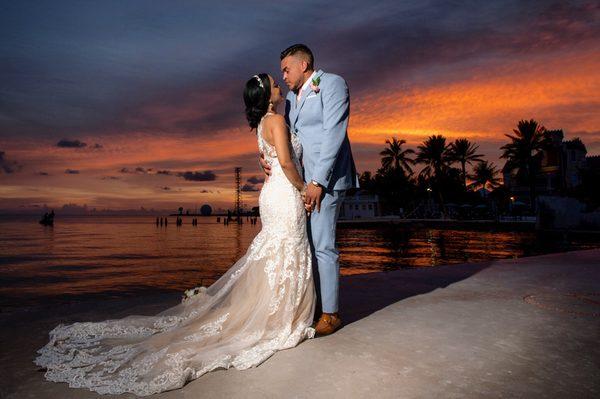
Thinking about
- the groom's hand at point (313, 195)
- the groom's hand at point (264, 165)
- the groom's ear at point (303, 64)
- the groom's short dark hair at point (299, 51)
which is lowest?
the groom's hand at point (313, 195)

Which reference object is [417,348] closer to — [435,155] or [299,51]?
[299,51]

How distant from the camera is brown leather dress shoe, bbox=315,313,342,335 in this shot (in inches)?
119

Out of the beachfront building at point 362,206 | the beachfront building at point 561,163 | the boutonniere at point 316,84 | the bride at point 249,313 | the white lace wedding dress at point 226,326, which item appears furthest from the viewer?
the beachfront building at point 362,206

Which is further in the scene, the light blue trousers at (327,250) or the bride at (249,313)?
the light blue trousers at (327,250)

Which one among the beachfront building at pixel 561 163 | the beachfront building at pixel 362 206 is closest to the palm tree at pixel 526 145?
the beachfront building at pixel 561 163

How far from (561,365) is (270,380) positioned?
177 cm

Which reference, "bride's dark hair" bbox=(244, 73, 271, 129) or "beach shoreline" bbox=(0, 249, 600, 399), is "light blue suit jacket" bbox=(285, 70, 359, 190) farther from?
"beach shoreline" bbox=(0, 249, 600, 399)

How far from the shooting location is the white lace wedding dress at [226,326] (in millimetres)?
2346

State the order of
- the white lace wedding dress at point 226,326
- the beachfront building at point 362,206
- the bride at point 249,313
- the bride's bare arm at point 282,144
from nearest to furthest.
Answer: the white lace wedding dress at point 226,326 < the bride at point 249,313 < the bride's bare arm at point 282,144 < the beachfront building at point 362,206

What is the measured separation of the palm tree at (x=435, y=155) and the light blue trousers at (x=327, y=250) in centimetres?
7011

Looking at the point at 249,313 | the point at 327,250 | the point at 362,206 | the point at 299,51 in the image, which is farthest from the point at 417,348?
the point at 362,206

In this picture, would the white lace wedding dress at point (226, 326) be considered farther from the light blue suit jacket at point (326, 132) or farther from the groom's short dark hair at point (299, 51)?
the groom's short dark hair at point (299, 51)

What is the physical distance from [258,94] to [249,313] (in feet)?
5.53

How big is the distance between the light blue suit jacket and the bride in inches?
5.4
